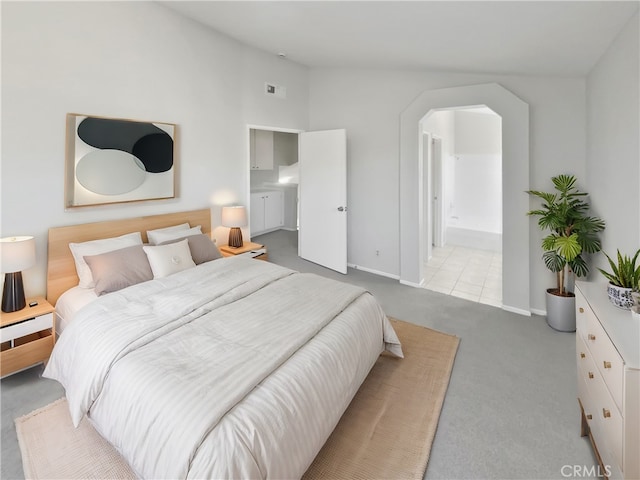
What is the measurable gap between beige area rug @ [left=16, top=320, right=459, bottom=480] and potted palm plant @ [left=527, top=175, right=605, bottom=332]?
4.95 feet

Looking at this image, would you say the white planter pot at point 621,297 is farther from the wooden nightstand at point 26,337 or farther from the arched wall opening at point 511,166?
the wooden nightstand at point 26,337

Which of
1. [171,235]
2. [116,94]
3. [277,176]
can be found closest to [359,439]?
[171,235]

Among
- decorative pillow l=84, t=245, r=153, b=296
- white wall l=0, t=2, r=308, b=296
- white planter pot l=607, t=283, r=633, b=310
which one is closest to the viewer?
white planter pot l=607, t=283, r=633, b=310

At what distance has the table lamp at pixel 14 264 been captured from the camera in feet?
7.50

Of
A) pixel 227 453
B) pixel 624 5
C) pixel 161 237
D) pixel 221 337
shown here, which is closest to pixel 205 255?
pixel 161 237

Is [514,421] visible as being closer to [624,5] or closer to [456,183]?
[624,5]

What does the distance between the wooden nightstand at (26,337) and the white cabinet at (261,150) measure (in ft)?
15.3

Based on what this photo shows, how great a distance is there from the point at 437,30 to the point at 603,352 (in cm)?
243

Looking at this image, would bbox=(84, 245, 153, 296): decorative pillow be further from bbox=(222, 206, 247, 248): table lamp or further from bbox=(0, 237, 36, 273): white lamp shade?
bbox=(222, 206, 247, 248): table lamp

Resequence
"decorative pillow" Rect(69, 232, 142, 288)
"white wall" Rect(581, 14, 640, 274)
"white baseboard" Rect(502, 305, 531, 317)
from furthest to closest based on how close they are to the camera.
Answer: "white baseboard" Rect(502, 305, 531, 317) < "decorative pillow" Rect(69, 232, 142, 288) < "white wall" Rect(581, 14, 640, 274)

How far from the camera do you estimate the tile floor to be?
412 centimetres

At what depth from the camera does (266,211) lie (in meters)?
6.96

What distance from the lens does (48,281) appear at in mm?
2699

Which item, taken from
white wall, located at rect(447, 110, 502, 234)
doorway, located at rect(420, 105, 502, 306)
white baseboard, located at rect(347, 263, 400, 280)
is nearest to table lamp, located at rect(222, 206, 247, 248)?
white baseboard, located at rect(347, 263, 400, 280)
